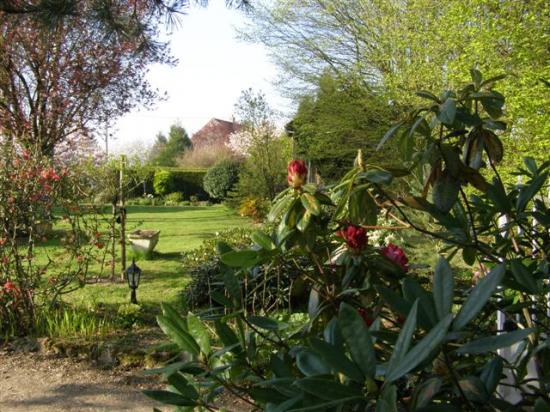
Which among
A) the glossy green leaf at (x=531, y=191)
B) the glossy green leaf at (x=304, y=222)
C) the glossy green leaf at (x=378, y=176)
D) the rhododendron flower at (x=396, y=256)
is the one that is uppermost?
the glossy green leaf at (x=378, y=176)

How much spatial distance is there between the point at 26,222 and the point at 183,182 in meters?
19.5

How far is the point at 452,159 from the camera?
3.44ft

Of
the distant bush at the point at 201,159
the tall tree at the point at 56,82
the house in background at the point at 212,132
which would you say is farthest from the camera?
the house in background at the point at 212,132

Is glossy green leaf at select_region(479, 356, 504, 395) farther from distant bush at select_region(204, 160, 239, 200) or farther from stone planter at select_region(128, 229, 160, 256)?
distant bush at select_region(204, 160, 239, 200)

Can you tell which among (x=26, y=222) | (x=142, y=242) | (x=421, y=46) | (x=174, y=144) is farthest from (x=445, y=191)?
(x=174, y=144)

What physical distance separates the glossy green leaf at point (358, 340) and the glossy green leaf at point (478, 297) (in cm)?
12

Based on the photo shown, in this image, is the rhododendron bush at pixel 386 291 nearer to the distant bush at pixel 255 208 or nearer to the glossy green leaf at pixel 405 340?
the glossy green leaf at pixel 405 340

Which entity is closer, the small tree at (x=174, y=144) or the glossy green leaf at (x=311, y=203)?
the glossy green leaf at (x=311, y=203)

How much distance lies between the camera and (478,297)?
0.68m

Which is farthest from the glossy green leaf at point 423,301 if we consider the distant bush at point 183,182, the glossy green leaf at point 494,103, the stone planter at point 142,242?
the distant bush at point 183,182

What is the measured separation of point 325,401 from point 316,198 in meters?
0.53

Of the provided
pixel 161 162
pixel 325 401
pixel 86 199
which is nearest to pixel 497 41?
pixel 86 199

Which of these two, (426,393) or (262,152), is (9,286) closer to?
(426,393)

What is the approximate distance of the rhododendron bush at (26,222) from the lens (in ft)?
15.3
